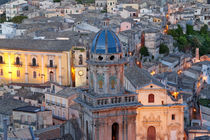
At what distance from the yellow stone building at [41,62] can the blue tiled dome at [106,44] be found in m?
29.3

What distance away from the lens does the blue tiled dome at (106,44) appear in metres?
25.2

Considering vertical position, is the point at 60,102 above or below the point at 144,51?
below

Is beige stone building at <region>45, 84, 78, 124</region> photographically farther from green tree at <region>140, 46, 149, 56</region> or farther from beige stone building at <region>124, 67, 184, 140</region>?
green tree at <region>140, 46, 149, 56</region>

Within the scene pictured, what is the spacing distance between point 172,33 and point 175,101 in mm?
42895

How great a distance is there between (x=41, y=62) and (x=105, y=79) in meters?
33.9

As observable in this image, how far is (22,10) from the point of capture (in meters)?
106

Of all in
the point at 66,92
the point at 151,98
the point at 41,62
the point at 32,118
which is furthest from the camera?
the point at 41,62

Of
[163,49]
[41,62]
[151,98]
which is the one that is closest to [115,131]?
[151,98]

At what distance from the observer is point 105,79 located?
24812 mm

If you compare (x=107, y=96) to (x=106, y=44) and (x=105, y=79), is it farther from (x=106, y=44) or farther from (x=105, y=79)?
(x=106, y=44)

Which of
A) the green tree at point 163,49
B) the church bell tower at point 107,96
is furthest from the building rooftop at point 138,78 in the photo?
the green tree at point 163,49

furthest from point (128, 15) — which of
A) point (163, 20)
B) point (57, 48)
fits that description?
point (57, 48)

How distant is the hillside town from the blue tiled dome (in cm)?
5

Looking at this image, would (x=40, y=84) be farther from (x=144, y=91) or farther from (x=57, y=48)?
(x=144, y=91)
